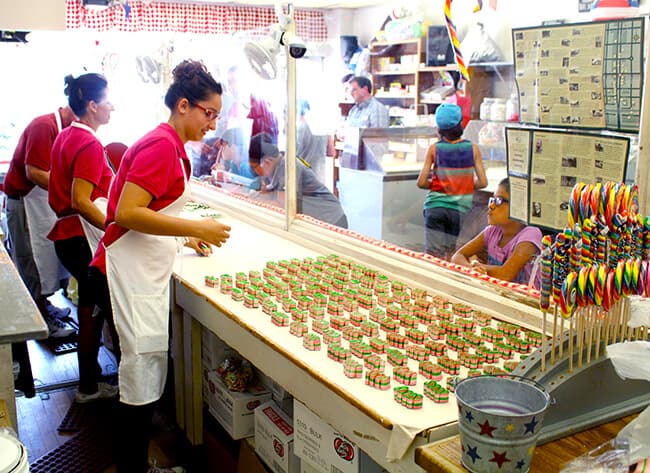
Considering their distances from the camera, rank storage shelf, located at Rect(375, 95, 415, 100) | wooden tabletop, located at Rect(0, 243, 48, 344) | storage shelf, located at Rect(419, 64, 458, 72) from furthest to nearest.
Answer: storage shelf, located at Rect(375, 95, 415, 100) → storage shelf, located at Rect(419, 64, 458, 72) → wooden tabletop, located at Rect(0, 243, 48, 344)

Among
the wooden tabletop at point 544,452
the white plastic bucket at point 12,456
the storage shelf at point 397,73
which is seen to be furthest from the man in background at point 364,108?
the white plastic bucket at point 12,456

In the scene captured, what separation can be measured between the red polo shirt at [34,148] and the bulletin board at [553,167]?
2.82 meters

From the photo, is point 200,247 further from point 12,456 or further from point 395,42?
point 395,42

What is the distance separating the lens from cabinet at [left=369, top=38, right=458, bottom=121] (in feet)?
18.7

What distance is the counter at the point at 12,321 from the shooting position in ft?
5.43

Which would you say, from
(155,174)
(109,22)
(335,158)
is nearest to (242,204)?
(335,158)

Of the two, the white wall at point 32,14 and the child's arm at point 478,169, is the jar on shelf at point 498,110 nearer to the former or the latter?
the child's arm at point 478,169

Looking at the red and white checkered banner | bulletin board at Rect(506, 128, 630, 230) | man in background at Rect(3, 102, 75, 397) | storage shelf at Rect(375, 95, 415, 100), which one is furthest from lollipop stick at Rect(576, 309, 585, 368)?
storage shelf at Rect(375, 95, 415, 100)

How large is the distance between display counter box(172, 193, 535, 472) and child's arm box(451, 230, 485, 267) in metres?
0.23

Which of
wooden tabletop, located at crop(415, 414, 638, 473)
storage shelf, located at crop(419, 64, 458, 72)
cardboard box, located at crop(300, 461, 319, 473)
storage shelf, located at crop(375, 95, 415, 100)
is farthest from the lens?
storage shelf, located at crop(375, 95, 415, 100)

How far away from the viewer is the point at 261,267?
2.72 meters

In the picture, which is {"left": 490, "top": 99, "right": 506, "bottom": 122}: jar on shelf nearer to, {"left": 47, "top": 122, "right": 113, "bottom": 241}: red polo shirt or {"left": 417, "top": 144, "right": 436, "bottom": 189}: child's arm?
{"left": 417, "top": 144, "right": 436, "bottom": 189}: child's arm

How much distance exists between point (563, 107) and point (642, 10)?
30 cm

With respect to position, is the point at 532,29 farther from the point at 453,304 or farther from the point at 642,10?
the point at 453,304
